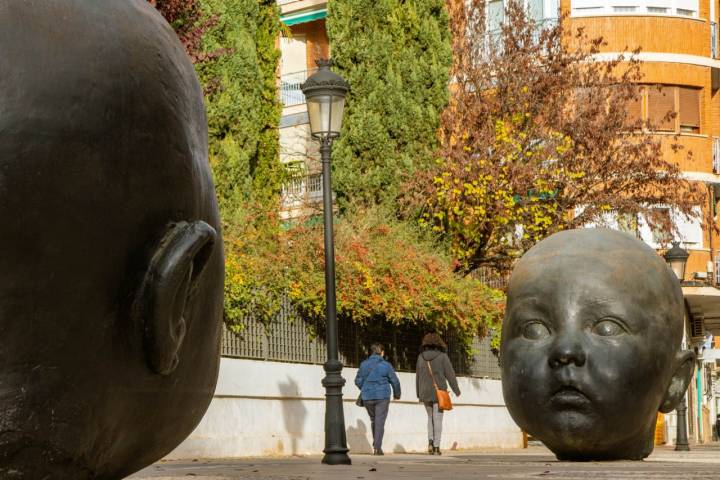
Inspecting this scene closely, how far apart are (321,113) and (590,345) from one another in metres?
6.74

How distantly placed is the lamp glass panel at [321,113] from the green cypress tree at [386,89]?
10.3 metres

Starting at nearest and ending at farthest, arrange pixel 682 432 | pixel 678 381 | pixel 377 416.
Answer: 1. pixel 678 381
2. pixel 377 416
3. pixel 682 432

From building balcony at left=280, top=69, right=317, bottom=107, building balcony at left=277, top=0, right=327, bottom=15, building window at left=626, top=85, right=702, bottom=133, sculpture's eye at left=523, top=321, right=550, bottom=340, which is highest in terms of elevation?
building balcony at left=277, top=0, right=327, bottom=15

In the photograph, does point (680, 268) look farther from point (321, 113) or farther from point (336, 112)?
point (321, 113)

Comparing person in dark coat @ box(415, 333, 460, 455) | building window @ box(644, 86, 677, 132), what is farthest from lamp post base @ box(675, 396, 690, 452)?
building window @ box(644, 86, 677, 132)

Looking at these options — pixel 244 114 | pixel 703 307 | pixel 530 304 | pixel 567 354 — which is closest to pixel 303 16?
pixel 703 307

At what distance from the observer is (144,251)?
6.72ft

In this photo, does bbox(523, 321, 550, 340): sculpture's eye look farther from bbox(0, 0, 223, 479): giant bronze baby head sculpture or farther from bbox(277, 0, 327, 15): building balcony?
bbox(277, 0, 327, 15): building balcony

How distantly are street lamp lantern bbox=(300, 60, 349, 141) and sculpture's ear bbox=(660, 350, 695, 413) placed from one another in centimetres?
625

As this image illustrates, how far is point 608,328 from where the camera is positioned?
9758mm

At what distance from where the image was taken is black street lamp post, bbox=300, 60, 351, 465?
15.0 metres

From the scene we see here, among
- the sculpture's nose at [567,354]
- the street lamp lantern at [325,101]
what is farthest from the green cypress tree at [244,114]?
the sculpture's nose at [567,354]

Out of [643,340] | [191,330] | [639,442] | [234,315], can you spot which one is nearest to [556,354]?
[643,340]

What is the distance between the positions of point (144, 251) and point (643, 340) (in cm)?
816
